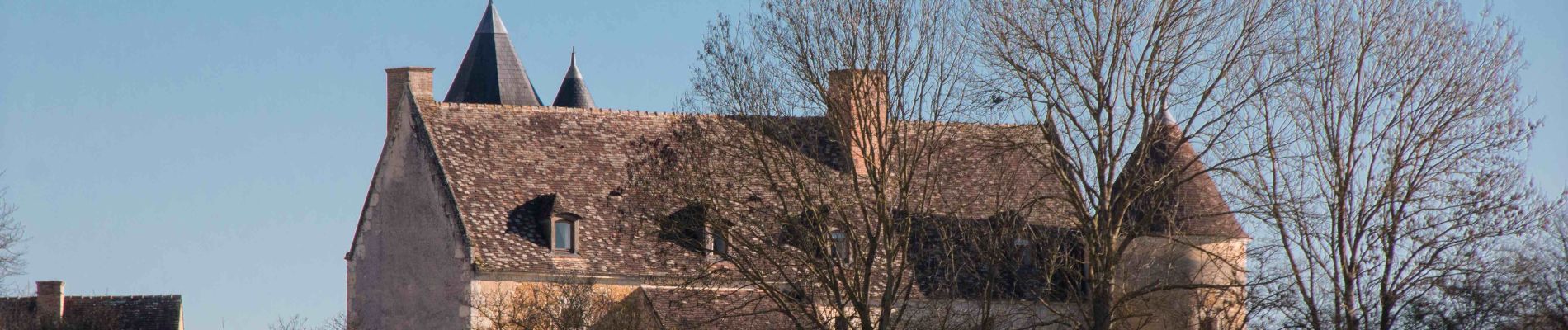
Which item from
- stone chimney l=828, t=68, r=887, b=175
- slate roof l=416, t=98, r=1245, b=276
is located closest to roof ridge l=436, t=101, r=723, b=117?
slate roof l=416, t=98, r=1245, b=276

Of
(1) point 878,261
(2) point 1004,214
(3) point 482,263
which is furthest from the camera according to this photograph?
(1) point 878,261

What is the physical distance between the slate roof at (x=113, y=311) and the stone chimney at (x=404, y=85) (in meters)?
13.9

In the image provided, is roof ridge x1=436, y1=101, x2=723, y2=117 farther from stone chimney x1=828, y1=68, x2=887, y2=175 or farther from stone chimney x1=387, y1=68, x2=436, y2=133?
stone chimney x1=828, y1=68, x2=887, y2=175

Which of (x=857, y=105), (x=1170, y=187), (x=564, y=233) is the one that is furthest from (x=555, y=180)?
(x=1170, y=187)

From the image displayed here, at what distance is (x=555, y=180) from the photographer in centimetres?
3512

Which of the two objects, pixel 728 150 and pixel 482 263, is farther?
pixel 482 263

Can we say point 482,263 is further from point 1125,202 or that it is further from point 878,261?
point 1125,202

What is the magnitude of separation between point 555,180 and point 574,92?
50.3ft

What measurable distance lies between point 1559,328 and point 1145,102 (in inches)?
452

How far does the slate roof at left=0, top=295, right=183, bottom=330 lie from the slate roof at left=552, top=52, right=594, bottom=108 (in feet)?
32.1

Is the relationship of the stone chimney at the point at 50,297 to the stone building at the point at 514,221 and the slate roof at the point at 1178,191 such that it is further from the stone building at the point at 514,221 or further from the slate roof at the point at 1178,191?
the slate roof at the point at 1178,191

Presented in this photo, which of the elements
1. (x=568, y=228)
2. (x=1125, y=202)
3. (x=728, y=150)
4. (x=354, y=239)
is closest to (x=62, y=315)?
(x=354, y=239)

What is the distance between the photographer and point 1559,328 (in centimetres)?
3369

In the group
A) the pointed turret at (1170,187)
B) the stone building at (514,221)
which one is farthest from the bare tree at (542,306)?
the pointed turret at (1170,187)
